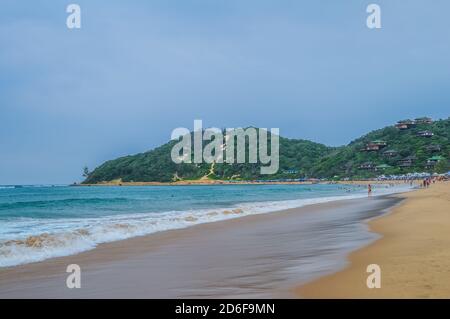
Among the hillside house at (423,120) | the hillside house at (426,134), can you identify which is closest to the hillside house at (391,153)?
the hillside house at (426,134)

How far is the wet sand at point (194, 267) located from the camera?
23.9 feet

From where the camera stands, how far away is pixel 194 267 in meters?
9.46

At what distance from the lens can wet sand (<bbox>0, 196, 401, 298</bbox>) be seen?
7277 millimetres

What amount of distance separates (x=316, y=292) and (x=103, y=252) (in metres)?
7.50

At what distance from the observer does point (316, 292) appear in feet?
21.6

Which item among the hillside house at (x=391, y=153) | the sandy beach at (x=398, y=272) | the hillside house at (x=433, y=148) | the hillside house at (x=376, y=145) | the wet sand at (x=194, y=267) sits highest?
the hillside house at (x=376, y=145)

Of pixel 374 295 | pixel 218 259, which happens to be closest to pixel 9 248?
pixel 218 259

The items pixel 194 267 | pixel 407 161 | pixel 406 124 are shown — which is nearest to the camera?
pixel 194 267

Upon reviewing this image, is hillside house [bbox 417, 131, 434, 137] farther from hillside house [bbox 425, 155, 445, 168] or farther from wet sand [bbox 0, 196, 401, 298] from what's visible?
wet sand [bbox 0, 196, 401, 298]

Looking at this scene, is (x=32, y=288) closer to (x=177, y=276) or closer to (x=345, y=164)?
(x=177, y=276)

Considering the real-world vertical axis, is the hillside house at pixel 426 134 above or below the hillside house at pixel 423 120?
below

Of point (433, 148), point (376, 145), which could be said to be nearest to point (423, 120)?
point (376, 145)

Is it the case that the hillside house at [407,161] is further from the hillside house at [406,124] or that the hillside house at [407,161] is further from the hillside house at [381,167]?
the hillside house at [406,124]

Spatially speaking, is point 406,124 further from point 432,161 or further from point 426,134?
point 432,161
